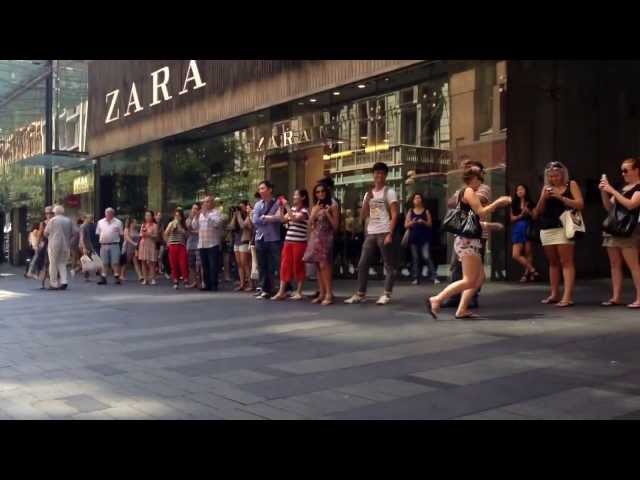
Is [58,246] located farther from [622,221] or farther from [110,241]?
[622,221]

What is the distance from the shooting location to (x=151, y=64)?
68.9ft

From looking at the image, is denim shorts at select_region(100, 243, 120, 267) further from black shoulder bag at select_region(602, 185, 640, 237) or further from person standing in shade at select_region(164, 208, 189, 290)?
black shoulder bag at select_region(602, 185, 640, 237)

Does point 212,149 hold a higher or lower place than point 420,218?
higher

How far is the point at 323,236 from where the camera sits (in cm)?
996

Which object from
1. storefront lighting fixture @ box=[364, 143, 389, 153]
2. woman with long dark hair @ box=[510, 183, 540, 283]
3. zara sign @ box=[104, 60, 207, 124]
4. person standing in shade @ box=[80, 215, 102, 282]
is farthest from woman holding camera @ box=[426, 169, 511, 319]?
zara sign @ box=[104, 60, 207, 124]

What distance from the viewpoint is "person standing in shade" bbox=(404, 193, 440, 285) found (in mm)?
12469

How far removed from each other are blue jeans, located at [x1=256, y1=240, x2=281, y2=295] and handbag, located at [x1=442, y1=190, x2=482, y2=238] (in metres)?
3.92

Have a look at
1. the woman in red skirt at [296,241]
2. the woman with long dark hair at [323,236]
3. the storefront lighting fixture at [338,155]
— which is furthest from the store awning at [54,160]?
the woman with long dark hair at [323,236]

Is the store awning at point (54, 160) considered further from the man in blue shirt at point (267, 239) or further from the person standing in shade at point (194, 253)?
the man in blue shirt at point (267, 239)
